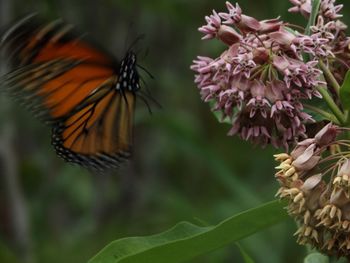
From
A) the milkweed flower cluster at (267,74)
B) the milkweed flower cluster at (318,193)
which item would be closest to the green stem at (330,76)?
the milkweed flower cluster at (267,74)

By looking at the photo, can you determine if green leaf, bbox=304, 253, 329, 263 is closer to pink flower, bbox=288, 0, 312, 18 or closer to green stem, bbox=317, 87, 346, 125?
green stem, bbox=317, 87, 346, 125

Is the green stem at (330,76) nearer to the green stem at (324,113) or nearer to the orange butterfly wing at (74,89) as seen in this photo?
the green stem at (324,113)

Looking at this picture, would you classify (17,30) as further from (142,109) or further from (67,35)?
(142,109)

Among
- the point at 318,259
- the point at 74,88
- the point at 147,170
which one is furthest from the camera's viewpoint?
the point at 147,170

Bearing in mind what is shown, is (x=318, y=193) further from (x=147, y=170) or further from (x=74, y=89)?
(x=147, y=170)

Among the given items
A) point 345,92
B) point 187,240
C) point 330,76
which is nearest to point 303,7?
point 330,76

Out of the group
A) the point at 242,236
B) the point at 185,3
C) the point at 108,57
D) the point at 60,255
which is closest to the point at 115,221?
the point at 60,255

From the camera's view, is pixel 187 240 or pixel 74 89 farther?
pixel 74 89
